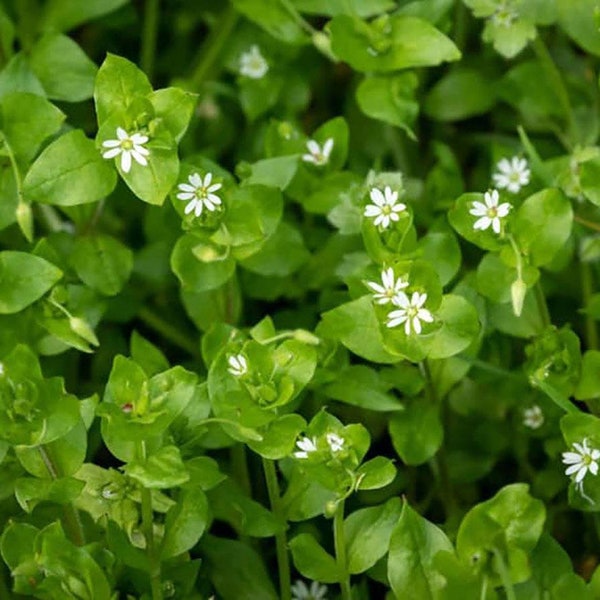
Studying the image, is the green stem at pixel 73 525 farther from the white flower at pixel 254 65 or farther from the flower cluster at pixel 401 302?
the white flower at pixel 254 65

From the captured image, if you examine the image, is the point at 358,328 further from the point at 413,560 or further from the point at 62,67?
the point at 62,67

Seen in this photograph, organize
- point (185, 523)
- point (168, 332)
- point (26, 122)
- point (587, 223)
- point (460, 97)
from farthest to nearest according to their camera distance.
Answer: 1. point (460, 97)
2. point (168, 332)
3. point (587, 223)
4. point (26, 122)
5. point (185, 523)

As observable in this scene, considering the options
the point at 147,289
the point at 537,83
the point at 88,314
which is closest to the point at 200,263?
the point at 88,314

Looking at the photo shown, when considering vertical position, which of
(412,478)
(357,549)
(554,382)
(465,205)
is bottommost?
(412,478)

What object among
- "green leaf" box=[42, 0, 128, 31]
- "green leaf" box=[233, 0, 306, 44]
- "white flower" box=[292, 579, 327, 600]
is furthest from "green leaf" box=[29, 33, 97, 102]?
"white flower" box=[292, 579, 327, 600]

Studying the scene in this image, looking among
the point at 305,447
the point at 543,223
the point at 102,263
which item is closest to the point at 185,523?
the point at 305,447

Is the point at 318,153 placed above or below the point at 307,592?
above

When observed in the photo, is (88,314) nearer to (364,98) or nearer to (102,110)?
(102,110)
